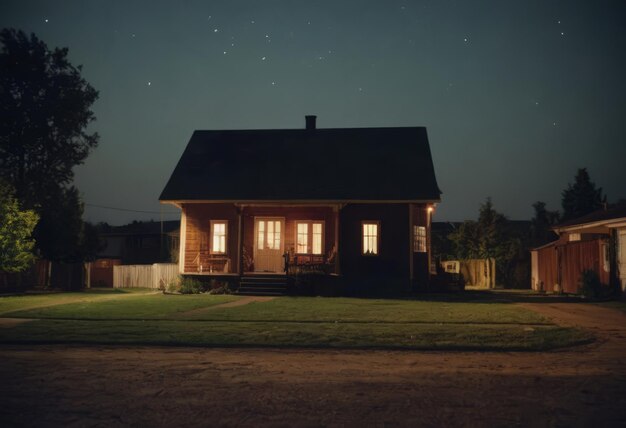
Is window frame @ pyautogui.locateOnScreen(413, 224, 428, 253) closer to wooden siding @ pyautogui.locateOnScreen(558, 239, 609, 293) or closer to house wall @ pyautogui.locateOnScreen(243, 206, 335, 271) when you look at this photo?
house wall @ pyautogui.locateOnScreen(243, 206, 335, 271)

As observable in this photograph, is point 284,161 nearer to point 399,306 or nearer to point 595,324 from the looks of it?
point 399,306

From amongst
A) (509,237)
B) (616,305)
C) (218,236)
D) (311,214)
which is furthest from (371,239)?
(509,237)

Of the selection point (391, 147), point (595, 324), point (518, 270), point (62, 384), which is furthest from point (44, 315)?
point (518, 270)

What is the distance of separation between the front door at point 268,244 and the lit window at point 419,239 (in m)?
5.78

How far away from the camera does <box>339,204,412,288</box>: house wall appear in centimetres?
2600

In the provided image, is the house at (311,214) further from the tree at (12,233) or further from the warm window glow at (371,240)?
the tree at (12,233)

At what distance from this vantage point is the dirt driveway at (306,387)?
5.99 meters

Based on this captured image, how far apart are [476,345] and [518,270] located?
973 inches

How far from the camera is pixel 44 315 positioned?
640 inches

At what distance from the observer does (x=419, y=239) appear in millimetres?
26953

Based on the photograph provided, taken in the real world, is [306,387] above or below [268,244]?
below

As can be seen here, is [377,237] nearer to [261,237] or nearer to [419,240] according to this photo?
[419,240]

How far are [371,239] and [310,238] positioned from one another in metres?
2.68

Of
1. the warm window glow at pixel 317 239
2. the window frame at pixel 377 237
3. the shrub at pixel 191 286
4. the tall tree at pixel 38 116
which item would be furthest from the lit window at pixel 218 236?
the tall tree at pixel 38 116
